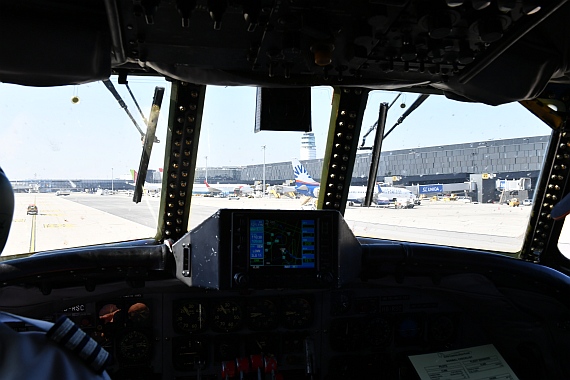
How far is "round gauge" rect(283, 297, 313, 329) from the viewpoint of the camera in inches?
103

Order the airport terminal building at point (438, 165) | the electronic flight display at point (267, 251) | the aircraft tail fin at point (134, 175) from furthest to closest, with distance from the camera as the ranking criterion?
the airport terminal building at point (438, 165) → the aircraft tail fin at point (134, 175) → the electronic flight display at point (267, 251)

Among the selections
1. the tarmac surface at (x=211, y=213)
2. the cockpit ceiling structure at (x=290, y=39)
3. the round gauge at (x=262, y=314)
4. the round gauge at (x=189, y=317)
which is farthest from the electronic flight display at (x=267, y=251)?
the cockpit ceiling structure at (x=290, y=39)

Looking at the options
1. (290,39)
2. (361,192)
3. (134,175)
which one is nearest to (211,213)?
(134,175)

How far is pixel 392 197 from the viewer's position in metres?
3.54

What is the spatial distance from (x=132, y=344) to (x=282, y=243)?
0.91 m

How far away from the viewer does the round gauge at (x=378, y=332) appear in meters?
2.72

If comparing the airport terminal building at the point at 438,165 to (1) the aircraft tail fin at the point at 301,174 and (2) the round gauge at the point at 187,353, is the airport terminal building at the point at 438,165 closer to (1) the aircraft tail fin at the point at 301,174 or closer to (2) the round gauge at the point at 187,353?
(1) the aircraft tail fin at the point at 301,174

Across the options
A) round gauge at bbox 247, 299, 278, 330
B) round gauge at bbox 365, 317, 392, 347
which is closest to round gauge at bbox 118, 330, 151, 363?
round gauge at bbox 247, 299, 278, 330

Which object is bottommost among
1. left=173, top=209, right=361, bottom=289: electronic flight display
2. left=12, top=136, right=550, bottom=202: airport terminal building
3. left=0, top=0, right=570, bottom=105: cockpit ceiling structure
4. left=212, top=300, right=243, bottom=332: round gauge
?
left=212, top=300, right=243, bottom=332: round gauge

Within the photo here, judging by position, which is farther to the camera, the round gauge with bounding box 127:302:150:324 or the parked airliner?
the parked airliner

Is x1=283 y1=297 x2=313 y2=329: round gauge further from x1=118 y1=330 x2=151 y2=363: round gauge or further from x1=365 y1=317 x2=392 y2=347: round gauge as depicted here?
x1=118 y1=330 x2=151 y2=363: round gauge

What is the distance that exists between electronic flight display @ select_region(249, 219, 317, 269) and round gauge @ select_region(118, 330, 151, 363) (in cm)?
71

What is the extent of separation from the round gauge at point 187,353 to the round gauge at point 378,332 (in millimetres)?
881

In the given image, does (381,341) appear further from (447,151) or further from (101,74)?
(101,74)
